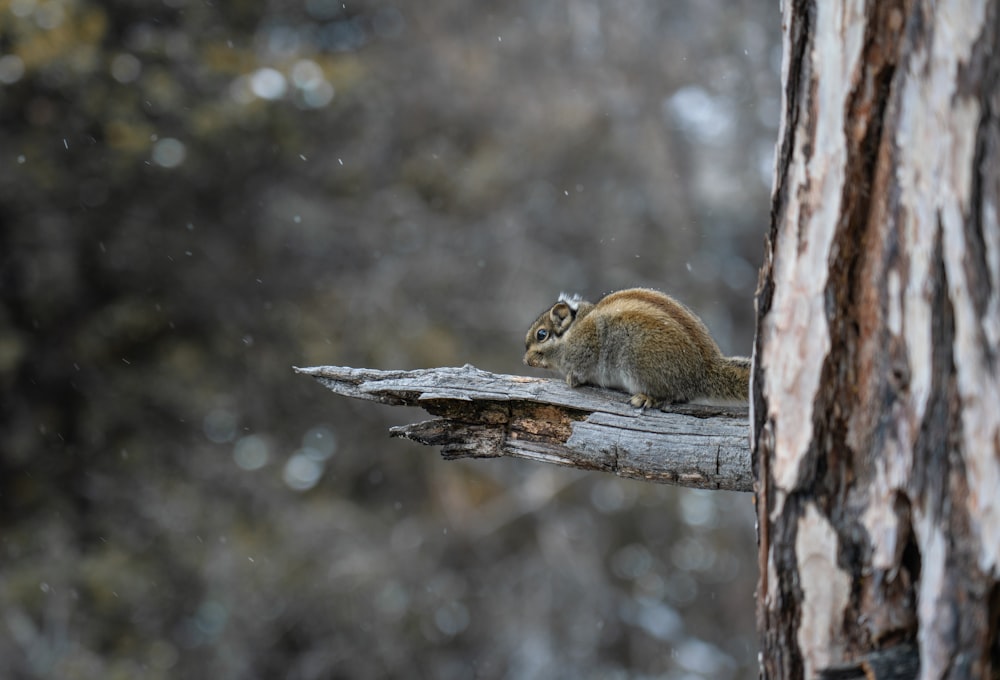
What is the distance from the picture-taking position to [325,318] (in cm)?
961

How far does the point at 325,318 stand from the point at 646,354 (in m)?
6.63

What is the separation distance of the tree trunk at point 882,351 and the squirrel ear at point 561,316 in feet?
6.58

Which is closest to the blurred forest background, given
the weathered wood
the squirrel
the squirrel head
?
the squirrel head

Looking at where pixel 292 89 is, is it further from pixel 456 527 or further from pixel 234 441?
pixel 456 527

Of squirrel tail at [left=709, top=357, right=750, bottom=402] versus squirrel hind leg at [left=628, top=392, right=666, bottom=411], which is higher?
squirrel tail at [left=709, top=357, right=750, bottom=402]

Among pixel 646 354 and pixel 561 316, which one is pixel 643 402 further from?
pixel 561 316

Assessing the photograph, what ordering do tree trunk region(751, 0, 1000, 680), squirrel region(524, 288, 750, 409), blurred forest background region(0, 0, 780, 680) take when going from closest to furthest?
tree trunk region(751, 0, 1000, 680), squirrel region(524, 288, 750, 409), blurred forest background region(0, 0, 780, 680)

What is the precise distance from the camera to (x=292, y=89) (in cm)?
891

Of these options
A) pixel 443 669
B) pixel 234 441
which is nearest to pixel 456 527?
pixel 443 669

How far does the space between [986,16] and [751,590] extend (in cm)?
914

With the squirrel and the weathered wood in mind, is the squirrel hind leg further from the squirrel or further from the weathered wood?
the weathered wood

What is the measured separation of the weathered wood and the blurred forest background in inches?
236

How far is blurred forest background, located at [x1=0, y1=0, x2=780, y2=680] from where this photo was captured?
842 cm

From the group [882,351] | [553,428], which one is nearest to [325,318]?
[553,428]
